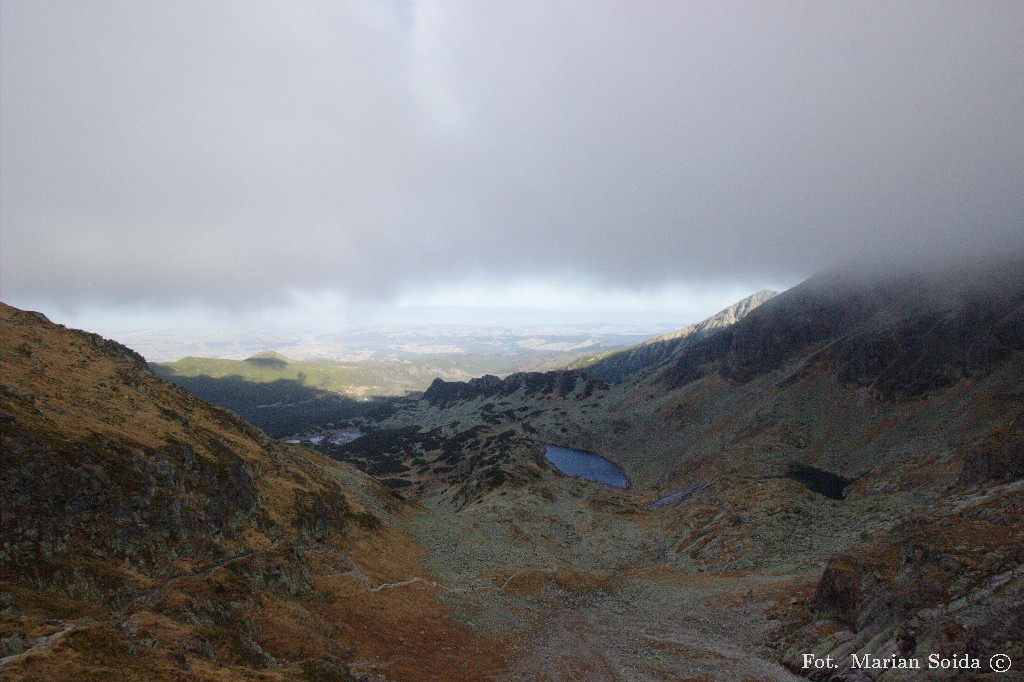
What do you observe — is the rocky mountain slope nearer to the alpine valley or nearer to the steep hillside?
the alpine valley

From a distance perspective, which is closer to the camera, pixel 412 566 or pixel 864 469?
pixel 412 566

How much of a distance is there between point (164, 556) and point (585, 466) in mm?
150453

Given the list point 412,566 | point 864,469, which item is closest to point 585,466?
point 864,469

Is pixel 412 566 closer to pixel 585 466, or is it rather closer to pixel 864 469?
pixel 864 469

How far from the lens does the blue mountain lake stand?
15525 cm

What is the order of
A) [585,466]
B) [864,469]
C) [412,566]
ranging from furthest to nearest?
[585,466] < [864,469] < [412,566]

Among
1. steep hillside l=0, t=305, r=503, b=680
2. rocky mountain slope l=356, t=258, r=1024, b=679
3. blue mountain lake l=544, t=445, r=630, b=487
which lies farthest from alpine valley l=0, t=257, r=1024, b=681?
blue mountain lake l=544, t=445, r=630, b=487

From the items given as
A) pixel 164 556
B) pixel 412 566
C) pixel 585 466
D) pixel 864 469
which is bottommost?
pixel 585 466

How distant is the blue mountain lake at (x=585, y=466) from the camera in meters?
155

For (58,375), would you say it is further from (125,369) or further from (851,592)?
(851,592)

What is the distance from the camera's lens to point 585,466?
169 metres

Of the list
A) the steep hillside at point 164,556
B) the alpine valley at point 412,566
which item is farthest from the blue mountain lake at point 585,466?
the steep hillside at point 164,556

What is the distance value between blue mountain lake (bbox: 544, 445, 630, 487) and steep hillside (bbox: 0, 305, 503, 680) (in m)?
110

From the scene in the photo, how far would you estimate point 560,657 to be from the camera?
121 ft
